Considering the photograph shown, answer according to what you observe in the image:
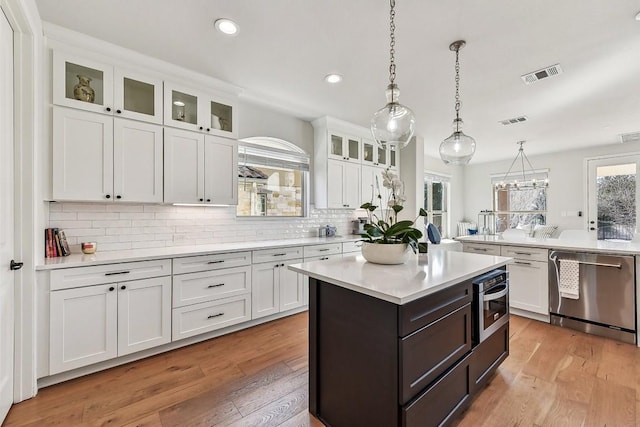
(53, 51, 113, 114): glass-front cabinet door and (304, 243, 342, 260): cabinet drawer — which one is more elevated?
(53, 51, 113, 114): glass-front cabinet door

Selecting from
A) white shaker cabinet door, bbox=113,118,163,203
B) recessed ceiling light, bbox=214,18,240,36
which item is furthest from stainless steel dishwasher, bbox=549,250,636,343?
white shaker cabinet door, bbox=113,118,163,203

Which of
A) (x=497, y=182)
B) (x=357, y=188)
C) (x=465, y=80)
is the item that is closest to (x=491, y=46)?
(x=465, y=80)

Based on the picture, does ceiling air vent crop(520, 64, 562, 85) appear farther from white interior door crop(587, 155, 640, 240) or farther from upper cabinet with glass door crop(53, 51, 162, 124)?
white interior door crop(587, 155, 640, 240)

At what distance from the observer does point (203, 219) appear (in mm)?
3264

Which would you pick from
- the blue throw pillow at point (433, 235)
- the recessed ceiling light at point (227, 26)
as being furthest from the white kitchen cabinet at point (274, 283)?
the recessed ceiling light at point (227, 26)

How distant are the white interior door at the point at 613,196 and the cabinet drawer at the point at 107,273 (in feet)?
23.5

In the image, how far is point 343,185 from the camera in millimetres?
4258

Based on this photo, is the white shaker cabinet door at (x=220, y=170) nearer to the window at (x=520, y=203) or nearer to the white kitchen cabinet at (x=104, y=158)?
the white kitchen cabinet at (x=104, y=158)

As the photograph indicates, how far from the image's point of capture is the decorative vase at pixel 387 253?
6.11ft

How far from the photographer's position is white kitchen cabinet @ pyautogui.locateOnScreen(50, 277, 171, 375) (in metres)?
2.06

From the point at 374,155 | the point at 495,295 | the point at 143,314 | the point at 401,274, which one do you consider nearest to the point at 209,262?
the point at 143,314

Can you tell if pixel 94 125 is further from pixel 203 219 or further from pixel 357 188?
pixel 357 188

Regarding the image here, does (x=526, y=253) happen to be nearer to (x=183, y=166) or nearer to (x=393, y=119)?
(x=393, y=119)

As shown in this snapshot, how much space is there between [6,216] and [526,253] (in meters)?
4.59
